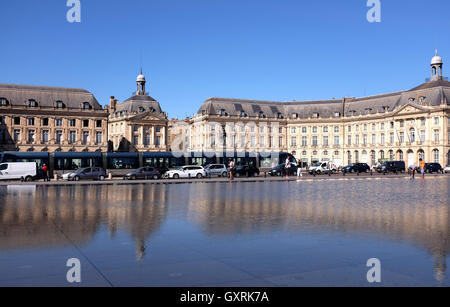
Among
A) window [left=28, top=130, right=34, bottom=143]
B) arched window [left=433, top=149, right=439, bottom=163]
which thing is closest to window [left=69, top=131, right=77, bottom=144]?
window [left=28, top=130, right=34, bottom=143]

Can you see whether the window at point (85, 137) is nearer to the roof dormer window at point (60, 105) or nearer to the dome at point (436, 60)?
the roof dormer window at point (60, 105)

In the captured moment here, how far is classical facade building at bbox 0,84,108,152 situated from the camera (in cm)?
7694

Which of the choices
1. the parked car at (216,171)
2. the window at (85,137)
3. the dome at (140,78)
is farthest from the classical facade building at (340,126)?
the parked car at (216,171)

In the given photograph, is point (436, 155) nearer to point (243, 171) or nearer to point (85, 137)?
point (243, 171)

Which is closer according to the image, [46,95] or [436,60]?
[46,95]

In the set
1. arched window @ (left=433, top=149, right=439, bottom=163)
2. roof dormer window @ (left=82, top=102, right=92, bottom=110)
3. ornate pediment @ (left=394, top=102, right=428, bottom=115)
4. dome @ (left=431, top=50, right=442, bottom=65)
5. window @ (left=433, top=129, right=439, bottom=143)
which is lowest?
arched window @ (left=433, top=149, right=439, bottom=163)

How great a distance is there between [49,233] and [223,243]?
3.89m

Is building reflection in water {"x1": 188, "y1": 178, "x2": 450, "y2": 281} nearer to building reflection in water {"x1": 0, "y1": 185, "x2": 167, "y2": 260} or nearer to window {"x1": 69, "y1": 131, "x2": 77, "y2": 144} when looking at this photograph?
building reflection in water {"x1": 0, "y1": 185, "x2": 167, "y2": 260}

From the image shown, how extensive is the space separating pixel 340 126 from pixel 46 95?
65195 mm

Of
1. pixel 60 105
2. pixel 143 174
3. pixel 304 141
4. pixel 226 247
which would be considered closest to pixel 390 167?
pixel 143 174

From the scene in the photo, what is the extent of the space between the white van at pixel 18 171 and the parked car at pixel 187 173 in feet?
43.2

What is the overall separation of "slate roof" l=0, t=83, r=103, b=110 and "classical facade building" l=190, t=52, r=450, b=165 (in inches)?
1096

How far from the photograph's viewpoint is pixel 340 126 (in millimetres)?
Answer: 105250
